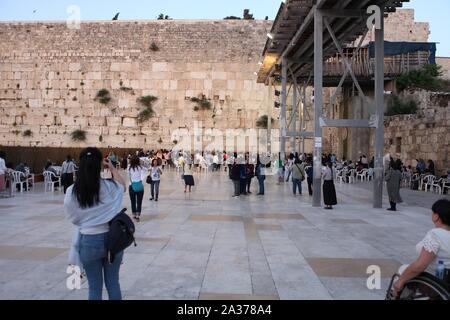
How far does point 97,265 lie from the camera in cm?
327

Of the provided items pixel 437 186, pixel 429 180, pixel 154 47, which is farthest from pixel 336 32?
pixel 154 47

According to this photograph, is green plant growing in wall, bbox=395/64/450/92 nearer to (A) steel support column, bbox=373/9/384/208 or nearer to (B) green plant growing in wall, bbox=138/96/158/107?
(A) steel support column, bbox=373/9/384/208

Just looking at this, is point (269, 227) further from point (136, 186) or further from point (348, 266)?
point (348, 266)

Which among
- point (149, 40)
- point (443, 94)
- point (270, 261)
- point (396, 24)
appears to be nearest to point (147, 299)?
point (270, 261)

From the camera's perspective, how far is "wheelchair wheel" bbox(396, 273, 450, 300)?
2.75 meters

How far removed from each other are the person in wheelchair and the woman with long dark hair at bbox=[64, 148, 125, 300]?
78.7 inches

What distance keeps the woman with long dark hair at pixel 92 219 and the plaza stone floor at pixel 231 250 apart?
0.97 metres

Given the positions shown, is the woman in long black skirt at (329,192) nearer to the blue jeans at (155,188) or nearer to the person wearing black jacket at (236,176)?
the person wearing black jacket at (236,176)

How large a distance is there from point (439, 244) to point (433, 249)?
0.22 ft

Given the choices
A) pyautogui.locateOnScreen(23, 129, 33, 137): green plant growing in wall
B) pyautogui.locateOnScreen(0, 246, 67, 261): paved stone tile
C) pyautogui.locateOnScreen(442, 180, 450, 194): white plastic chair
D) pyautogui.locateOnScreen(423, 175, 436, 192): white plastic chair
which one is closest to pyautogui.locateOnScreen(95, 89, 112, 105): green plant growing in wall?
pyautogui.locateOnScreen(23, 129, 33, 137): green plant growing in wall

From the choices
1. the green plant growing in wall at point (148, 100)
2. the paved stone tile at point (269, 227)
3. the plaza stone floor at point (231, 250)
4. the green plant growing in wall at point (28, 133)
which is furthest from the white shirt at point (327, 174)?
the green plant growing in wall at point (28, 133)

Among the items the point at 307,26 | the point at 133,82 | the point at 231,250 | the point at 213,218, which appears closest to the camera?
the point at 231,250

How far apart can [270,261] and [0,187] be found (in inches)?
334

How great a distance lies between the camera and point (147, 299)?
4.15 m
